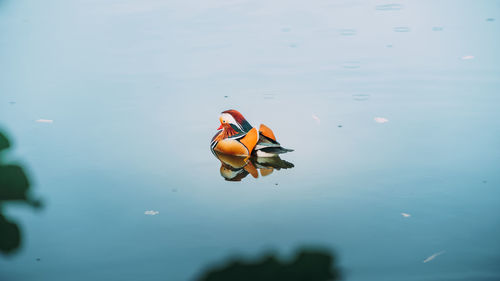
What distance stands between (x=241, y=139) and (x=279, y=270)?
2590 millimetres

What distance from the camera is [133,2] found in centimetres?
1468

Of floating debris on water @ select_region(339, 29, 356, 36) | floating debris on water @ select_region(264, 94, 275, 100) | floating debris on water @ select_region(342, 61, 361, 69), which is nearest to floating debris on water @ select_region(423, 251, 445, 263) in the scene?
floating debris on water @ select_region(264, 94, 275, 100)

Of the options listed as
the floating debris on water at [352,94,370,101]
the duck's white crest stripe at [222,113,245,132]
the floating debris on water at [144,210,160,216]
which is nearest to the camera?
the floating debris on water at [144,210,160,216]

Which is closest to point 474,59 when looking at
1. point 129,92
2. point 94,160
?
point 129,92

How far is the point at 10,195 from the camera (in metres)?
7.02

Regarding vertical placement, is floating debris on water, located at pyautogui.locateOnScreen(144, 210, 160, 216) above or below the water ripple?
below

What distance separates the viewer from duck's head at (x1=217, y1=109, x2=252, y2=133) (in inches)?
313

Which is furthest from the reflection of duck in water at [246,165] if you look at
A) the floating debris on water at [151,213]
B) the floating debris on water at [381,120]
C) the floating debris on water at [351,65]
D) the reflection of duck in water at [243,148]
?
the floating debris on water at [351,65]

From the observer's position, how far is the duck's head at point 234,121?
7.94m

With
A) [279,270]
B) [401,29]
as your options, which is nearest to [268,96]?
[401,29]

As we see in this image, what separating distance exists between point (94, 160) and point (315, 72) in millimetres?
3845

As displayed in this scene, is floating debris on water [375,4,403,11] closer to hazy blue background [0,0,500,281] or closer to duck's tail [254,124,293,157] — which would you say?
hazy blue background [0,0,500,281]

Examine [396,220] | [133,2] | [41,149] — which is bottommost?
[396,220]

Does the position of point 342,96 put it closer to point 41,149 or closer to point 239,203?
point 239,203
